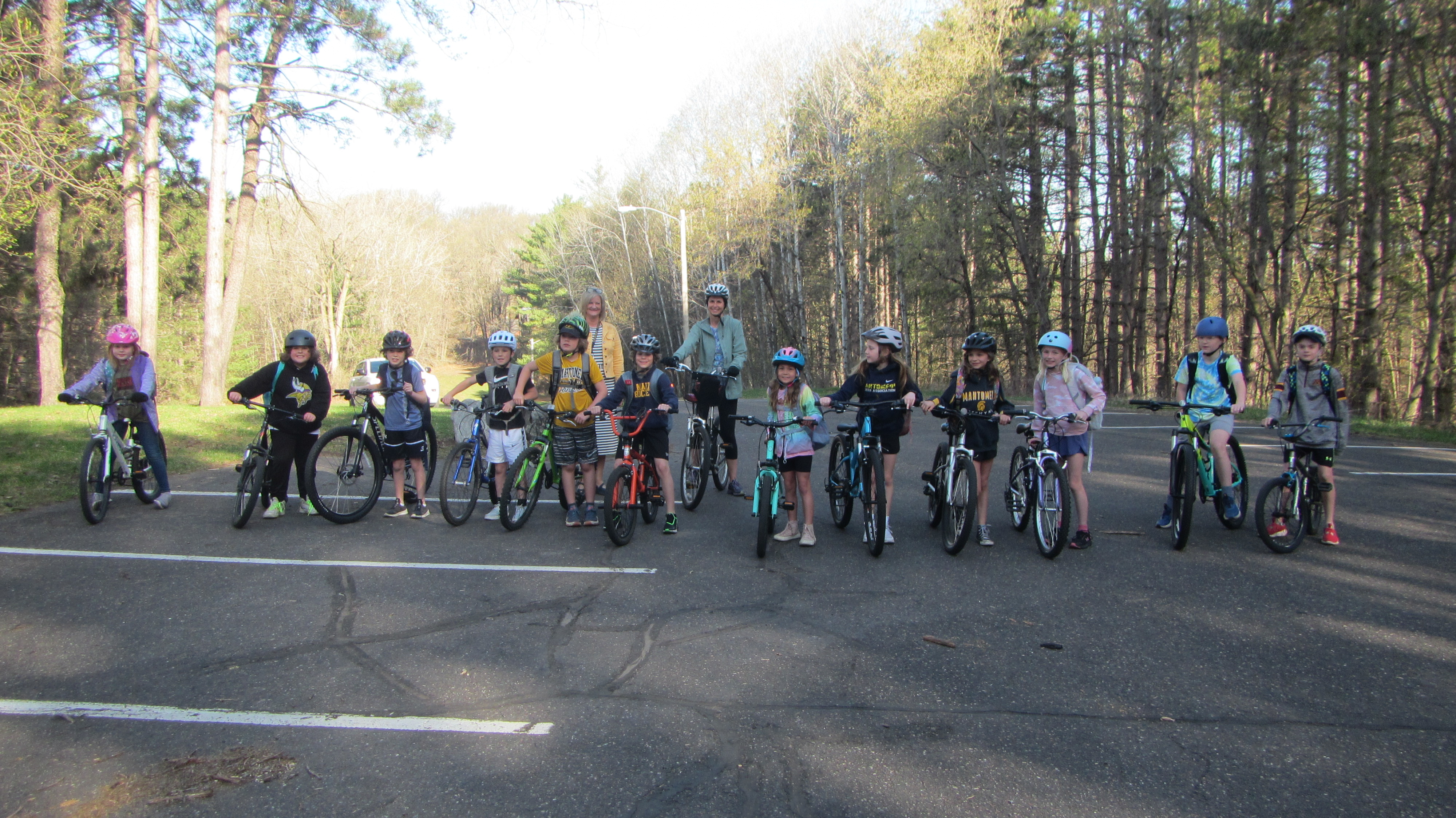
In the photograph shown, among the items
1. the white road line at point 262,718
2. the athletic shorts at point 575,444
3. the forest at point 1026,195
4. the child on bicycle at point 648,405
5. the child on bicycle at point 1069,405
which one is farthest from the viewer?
the forest at point 1026,195

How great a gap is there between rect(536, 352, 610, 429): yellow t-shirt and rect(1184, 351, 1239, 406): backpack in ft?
16.5

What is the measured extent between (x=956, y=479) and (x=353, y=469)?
559 centimetres

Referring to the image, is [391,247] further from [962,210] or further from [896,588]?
[896,588]

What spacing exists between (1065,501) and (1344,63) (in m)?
16.7

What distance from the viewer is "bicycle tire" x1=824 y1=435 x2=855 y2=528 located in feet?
24.1

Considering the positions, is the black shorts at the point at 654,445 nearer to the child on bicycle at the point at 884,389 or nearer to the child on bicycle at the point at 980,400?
the child on bicycle at the point at 884,389

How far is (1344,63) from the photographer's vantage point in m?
17.4

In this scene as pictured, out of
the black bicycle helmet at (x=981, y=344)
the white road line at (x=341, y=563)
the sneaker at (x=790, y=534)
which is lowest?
the white road line at (x=341, y=563)

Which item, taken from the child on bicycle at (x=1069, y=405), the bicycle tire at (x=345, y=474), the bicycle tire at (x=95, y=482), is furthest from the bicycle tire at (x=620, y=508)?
the bicycle tire at (x=95, y=482)

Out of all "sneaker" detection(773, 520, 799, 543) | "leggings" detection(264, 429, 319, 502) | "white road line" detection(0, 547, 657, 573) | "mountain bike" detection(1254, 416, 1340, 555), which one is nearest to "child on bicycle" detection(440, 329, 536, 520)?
"leggings" detection(264, 429, 319, 502)

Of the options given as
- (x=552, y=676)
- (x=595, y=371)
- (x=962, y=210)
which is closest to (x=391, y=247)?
(x=962, y=210)

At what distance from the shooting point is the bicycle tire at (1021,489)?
23.2ft

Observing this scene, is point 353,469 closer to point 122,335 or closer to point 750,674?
point 122,335

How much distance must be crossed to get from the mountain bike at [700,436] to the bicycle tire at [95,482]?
5.29 metres
